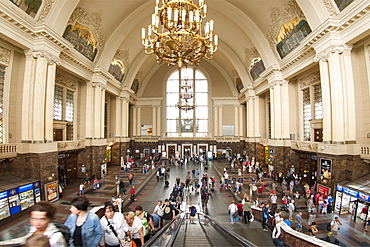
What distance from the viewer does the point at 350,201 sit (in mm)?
7430

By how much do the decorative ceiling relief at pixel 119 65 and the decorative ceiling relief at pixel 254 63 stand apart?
1142 centimetres

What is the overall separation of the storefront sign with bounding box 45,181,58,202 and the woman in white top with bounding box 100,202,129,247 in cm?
Answer: 793

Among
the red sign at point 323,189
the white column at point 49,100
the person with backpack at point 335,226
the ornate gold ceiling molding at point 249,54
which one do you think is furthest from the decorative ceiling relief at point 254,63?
the white column at point 49,100

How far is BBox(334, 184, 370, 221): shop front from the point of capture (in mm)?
6926

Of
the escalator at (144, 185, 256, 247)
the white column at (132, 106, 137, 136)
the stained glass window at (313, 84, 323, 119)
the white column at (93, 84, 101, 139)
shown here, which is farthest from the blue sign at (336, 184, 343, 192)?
the white column at (132, 106, 137, 136)

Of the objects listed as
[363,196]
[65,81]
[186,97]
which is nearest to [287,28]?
Result: [186,97]

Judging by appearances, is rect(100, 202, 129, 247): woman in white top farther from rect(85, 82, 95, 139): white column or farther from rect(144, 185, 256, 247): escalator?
rect(85, 82, 95, 139): white column

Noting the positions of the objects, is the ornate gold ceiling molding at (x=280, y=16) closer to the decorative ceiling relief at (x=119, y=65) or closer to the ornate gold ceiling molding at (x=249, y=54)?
the ornate gold ceiling molding at (x=249, y=54)

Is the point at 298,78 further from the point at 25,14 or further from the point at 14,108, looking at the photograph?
the point at 14,108

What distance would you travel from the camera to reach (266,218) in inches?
269

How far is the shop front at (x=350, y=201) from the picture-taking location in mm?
6926

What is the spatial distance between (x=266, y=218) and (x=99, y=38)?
14909mm

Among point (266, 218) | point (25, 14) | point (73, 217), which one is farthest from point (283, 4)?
point (73, 217)

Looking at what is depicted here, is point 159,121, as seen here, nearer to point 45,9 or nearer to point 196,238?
point 45,9
